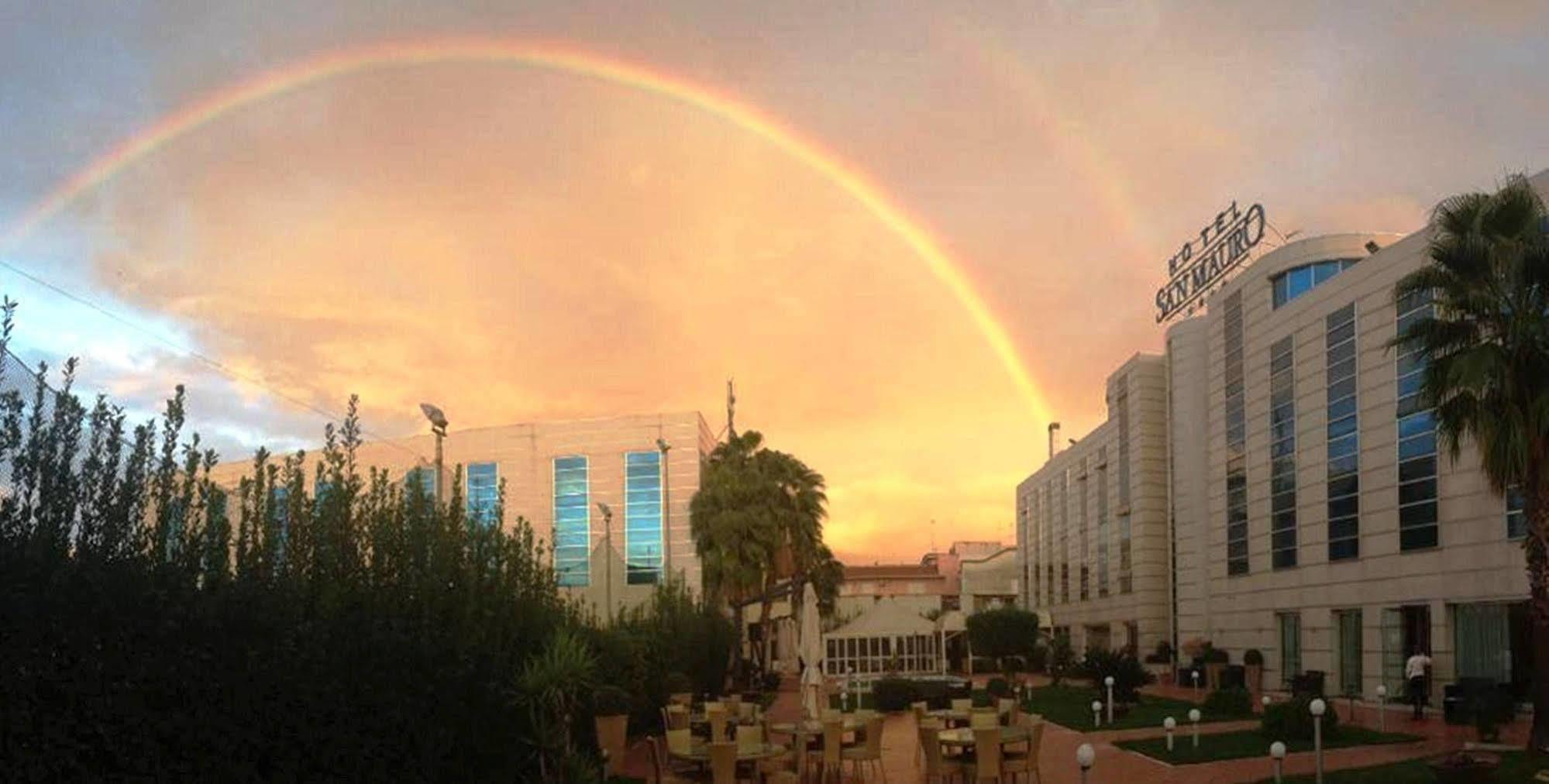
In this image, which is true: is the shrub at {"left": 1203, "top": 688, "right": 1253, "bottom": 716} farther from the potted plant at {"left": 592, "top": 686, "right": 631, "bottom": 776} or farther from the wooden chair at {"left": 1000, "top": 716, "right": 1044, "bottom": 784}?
the potted plant at {"left": 592, "top": 686, "right": 631, "bottom": 776}

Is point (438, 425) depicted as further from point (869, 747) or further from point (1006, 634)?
point (1006, 634)

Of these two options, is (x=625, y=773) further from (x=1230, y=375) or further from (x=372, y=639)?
(x=1230, y=375)

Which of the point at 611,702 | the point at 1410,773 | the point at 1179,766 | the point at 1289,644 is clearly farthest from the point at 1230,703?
the point at 611,702

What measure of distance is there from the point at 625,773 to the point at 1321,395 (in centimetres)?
2588

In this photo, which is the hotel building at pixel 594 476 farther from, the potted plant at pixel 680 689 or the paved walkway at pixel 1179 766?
the paved walkway at pixel 1179 766

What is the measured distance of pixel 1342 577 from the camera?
37.8 metres

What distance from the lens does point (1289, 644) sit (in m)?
42.1

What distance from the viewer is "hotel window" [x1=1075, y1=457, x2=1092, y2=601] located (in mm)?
69562

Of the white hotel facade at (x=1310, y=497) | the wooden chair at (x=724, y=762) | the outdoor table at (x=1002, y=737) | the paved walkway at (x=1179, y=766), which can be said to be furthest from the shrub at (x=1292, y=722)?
the wooden chair at (x=724, y=762)

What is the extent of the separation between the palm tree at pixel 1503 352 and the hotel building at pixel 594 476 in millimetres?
49806

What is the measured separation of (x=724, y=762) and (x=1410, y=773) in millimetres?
9227

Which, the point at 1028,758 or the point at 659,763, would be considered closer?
the point at 659,763

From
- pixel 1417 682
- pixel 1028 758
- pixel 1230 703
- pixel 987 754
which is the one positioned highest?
pixel 987 754

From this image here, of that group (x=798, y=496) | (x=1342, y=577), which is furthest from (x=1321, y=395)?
(x=798, y=496)
